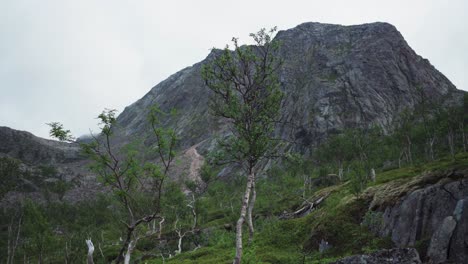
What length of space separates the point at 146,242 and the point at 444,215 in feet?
275

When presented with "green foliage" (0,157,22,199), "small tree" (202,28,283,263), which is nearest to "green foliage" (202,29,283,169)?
"small tree" (202,28,283,263)

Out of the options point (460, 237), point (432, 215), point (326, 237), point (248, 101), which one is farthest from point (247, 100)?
point (460, 237)

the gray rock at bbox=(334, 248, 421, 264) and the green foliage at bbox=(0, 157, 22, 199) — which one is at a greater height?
the green foliage at bbox=(0, 157, 22, 199)

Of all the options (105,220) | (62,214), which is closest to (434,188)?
(105,220)

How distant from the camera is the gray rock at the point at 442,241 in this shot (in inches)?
744

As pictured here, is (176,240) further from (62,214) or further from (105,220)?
(62,214)

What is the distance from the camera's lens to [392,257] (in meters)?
19.2

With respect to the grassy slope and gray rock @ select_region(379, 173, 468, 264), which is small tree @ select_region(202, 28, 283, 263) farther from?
gray rock @ select_region(379, 173, 468, 264)

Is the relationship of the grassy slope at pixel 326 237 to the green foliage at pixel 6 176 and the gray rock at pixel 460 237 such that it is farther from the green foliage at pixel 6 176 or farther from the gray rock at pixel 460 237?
the green foliage at pixel 6 176

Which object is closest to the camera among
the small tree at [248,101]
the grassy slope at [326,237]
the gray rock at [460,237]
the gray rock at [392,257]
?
the gray rock at [460,237]

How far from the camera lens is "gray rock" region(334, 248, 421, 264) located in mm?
18819

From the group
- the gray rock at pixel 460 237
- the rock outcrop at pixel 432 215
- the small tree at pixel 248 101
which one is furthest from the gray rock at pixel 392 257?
the small tree at pixel 248 101

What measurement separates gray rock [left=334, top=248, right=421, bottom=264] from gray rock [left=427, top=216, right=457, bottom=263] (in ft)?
4.04

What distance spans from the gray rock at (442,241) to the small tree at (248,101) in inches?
555
